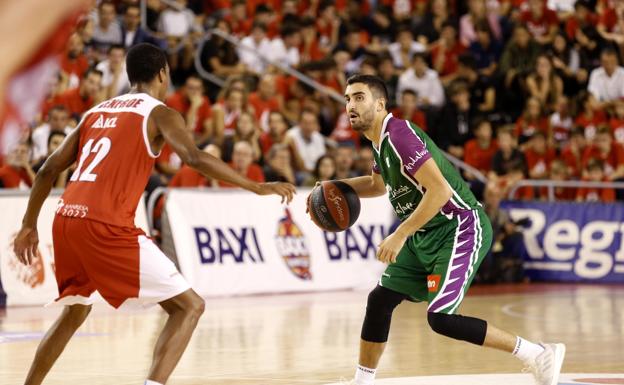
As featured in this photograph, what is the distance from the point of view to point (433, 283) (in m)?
6.37

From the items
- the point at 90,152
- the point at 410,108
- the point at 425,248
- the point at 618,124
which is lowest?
the point at 618,124

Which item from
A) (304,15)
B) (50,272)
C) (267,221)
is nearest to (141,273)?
(50,272)

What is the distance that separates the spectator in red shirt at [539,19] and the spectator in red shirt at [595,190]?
479 centimetres

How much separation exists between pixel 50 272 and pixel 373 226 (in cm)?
504

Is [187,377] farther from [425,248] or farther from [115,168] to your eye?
[115,168]

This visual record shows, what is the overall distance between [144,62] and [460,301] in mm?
2229

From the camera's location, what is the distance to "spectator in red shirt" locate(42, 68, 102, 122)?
14.4m

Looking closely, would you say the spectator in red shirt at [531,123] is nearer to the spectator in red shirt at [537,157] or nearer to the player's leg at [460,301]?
the spectator in red shirt at [537,157]

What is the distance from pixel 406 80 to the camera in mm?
20172

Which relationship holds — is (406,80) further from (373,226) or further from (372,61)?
(373,226)

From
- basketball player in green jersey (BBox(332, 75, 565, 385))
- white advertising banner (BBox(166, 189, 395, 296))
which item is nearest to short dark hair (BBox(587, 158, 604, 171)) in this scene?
white advertising banner (BBox(166, 189, 395, 296))

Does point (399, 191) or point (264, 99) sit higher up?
point (399, 191)

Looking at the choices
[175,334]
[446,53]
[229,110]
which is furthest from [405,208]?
[446,53]

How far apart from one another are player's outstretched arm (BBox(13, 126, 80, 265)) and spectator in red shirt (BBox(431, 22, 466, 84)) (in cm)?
1626
